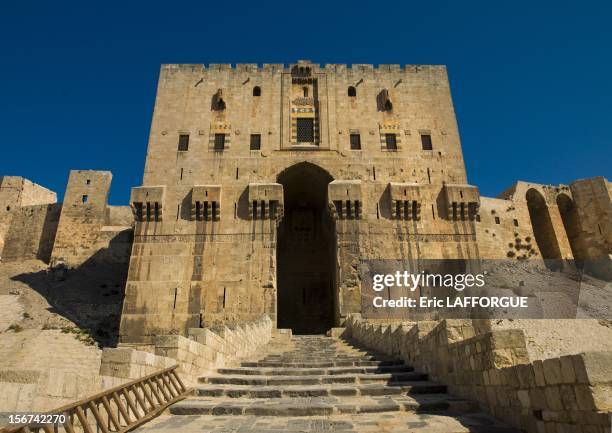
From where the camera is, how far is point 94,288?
87.1ft

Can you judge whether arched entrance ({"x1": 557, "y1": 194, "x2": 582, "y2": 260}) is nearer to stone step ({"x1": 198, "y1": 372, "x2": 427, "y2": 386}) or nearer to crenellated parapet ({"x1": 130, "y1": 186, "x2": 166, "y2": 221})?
crenellated parapet ({"x1": 130, "y1": 186, "x2": 166, "y2": 221})

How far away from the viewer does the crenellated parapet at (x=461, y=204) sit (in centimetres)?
1812

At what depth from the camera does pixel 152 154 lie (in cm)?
1914

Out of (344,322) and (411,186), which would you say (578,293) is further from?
(344,322)

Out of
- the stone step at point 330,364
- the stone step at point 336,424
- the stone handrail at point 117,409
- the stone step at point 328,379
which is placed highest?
the stone step at point 330,364

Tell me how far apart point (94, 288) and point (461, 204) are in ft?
76.1

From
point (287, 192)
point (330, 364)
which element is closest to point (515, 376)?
point (330, 364)

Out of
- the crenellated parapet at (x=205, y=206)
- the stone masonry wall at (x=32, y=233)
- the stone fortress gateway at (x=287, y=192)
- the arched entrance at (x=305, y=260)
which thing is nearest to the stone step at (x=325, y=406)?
the stone fortress gateway at (x=287, y=192)

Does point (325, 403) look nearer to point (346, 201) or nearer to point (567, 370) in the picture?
point (567, 370)

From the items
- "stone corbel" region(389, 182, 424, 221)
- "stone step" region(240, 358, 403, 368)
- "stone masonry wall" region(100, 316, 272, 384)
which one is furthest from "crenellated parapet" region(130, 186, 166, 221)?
"stone step" region(240, 358, 403, 368)

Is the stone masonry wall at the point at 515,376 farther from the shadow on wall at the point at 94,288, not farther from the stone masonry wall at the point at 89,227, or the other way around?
the stone masonry wall at the point at 89,227

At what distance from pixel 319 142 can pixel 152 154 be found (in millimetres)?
8020

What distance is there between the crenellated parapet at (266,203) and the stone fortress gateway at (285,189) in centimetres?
6

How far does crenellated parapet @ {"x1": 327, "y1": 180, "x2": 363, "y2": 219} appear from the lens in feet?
58.6
